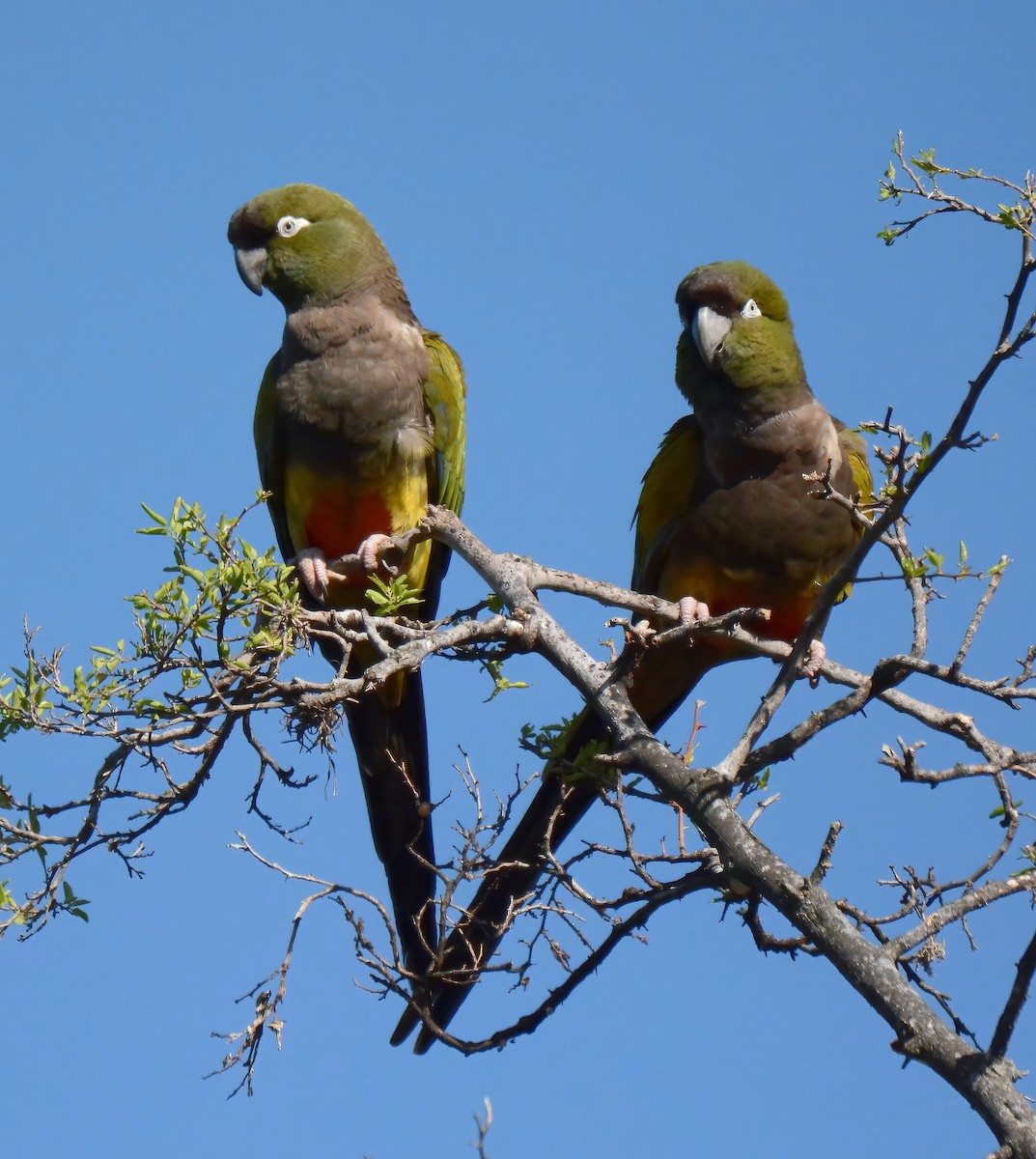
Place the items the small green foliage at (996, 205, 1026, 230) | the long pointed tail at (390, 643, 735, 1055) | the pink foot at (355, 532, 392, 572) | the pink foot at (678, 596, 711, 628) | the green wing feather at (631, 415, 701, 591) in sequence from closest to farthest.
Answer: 1. the small green foliage at (996, 205, 1026, 230)
2. the long pointed tail at (390, 643, 735, 1055)
3. the pink foot at (678, 596, 711, 628)
4. the pink foot at (355, 532, 392, 572)
5. the green wing feather at (631, 415, 701, 591)

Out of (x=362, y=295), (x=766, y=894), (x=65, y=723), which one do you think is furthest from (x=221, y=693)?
(x=362, y=295)

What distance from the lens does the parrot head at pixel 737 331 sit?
471 cm

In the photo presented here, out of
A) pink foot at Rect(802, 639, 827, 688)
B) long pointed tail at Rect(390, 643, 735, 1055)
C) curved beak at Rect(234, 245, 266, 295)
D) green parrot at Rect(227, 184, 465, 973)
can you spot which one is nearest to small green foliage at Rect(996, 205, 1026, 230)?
pink foot at Rect(802, 639, 827, 688)

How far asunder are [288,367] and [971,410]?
3062mm

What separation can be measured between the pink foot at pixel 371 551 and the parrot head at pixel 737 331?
1322 millimetres

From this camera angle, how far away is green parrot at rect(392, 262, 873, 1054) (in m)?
4.48

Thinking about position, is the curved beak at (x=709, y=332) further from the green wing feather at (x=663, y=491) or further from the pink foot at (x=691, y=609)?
the pink foot at (x=691, y=609)

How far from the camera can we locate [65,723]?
10.9ft

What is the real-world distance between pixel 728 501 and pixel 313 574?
5.38 feet

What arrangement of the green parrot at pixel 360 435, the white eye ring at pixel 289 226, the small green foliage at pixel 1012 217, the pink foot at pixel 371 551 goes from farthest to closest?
the white eye ring at pixel 289 226
the green parrot at pixel 360 435
the pink foot at pixel 371 551
the small green foliage at pixel 1012 217

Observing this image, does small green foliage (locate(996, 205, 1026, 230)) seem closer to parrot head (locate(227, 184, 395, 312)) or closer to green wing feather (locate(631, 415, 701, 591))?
green wing feather (locate(631, 415, 701, 591))

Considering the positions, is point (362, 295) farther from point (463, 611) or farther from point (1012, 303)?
point (1012, 303)

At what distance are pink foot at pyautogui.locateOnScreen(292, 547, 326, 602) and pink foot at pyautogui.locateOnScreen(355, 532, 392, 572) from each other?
302 mm

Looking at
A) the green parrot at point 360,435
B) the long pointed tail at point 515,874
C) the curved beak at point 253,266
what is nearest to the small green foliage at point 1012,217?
the long pointed tail at point 515,874
